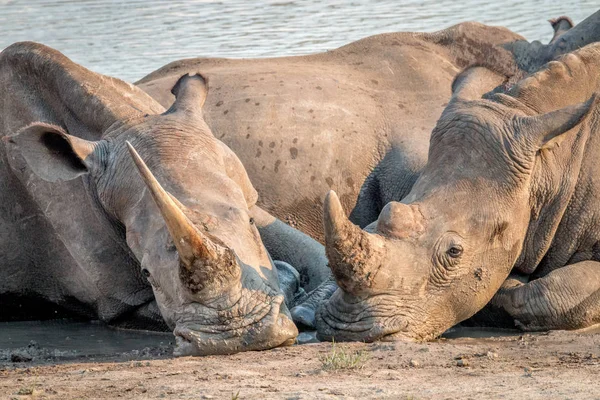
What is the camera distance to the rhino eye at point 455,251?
28.5 feet

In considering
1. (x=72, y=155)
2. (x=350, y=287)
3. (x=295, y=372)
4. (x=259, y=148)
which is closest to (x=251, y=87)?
(x=259, y=148)

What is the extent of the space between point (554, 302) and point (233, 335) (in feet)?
A: 7.28

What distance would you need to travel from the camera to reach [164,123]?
9227 millimetres

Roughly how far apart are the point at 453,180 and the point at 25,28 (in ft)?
40.6

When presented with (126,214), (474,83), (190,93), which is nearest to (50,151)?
(126,214)

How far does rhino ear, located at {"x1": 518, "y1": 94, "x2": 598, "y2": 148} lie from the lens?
→ 8.86 m

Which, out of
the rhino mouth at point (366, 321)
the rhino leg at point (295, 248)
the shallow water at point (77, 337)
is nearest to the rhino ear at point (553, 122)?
the rhino mouth at point (366, 321)

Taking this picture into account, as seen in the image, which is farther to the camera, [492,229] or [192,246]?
[492,229]

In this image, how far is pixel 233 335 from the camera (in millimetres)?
7879

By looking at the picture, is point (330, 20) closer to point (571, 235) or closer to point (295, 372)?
point (571, 235)

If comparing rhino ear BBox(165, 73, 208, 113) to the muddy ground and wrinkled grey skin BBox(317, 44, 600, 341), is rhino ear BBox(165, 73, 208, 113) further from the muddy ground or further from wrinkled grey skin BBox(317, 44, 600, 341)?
the muddy ground

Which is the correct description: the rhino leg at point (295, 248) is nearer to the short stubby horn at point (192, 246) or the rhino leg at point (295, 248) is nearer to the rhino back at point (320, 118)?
the rhino back at point (320, 118)

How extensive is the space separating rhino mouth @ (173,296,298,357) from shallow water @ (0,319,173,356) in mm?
1071

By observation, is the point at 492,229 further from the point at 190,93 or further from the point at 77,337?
the point at 77,337
